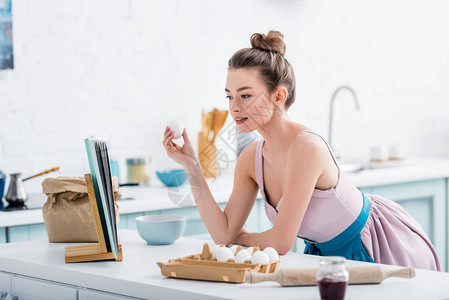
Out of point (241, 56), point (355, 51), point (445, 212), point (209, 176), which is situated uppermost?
point (355, 51)

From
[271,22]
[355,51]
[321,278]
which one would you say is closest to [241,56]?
[321,278]

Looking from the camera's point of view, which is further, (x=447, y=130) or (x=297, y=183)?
(x=447, y=130)

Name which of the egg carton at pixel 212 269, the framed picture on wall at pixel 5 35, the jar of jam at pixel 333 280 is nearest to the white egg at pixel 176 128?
the egg carton at pixel 212 269

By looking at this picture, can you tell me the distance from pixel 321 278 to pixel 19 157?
2.33 metres

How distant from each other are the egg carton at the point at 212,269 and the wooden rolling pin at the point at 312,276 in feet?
0.17

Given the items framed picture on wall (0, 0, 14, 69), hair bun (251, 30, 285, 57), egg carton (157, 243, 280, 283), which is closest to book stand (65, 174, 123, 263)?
egg carton (157, 243, 280, 283)

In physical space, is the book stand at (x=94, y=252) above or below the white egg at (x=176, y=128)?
below

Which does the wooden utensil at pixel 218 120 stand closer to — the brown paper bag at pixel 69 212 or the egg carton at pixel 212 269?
the brown paper bag at pixel 69 212

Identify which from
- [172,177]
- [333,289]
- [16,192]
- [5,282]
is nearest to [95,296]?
[5,282]

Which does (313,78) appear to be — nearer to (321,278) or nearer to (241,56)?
(241,56)

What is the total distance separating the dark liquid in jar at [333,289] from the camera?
1314 mm

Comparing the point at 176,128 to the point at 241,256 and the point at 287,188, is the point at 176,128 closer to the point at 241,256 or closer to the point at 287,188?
the point at 287,188

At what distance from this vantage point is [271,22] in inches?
167

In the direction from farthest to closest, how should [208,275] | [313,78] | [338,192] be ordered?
[313,78], [338,192], [208,275]
